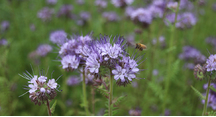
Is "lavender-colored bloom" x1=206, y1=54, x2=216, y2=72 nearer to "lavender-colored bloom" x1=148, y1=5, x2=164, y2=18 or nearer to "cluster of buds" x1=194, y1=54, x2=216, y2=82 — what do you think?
"cluster of buds" x1=194, y1=54, x2=216, y2=82

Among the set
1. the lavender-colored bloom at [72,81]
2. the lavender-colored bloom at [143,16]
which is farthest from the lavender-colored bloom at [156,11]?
the lavender-colored bloom at [72,81]

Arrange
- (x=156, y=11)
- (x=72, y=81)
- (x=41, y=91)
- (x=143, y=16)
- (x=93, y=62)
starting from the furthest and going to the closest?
(x=72, y=81) < (x=156, y=11) < (x=143, y=16) < (x=93, y=62) < (x=41, y=91)

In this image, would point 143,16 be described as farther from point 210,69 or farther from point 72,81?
point 210,69

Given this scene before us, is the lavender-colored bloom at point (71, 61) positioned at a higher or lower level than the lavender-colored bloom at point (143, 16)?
lower

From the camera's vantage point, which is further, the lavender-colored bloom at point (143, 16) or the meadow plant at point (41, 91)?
the lavender-colored bloom at point (143, 16)

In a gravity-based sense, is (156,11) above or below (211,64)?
above

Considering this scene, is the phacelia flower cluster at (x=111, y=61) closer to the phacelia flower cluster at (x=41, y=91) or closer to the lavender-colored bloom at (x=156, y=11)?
the phacelia flower cluster at (x=41, y=91)

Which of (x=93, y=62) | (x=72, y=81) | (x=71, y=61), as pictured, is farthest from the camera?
(x=72, y=81)

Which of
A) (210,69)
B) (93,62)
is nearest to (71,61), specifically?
(93,62)

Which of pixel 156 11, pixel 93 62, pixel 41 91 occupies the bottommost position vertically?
pixel 41 91
